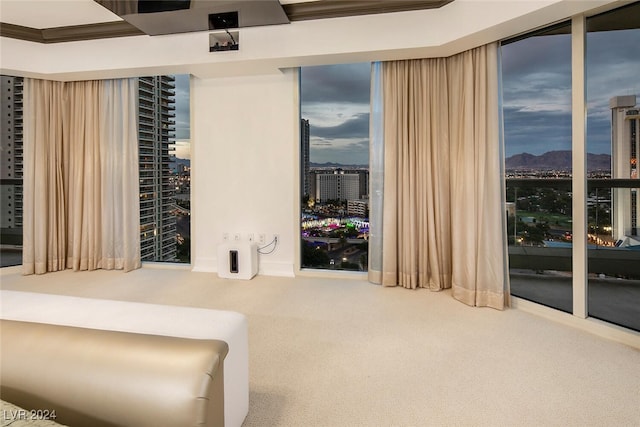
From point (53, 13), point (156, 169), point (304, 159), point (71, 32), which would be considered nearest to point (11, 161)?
point (156, 169)

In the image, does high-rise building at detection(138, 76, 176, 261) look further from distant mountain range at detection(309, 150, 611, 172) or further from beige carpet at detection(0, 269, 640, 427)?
distant mountain range at detection(309, 150, 611, 172)

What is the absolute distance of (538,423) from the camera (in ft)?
5.03

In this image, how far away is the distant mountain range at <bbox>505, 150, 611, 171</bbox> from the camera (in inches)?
95.2

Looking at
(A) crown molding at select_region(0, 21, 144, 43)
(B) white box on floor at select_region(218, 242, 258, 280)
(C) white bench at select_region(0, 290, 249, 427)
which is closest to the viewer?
(C) white bench at select_region(0, 290, 249, 427)

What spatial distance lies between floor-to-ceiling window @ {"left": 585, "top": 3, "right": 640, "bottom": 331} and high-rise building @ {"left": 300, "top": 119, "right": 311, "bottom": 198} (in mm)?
2558

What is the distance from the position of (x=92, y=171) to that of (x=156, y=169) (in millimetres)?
694

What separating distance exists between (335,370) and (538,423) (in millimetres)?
995

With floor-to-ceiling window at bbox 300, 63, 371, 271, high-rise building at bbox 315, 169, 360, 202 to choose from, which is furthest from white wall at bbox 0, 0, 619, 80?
high-rise building at bbox 315, 169, 360, 202

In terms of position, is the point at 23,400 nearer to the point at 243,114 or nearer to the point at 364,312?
the point at 364,312

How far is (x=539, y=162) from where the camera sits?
279 cm

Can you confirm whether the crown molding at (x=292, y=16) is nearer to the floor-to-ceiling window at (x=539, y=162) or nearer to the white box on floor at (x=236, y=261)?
the floor-to-ceiling window at (x=539, y=162)

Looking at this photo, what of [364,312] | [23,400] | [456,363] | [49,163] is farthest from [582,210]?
[49,163]

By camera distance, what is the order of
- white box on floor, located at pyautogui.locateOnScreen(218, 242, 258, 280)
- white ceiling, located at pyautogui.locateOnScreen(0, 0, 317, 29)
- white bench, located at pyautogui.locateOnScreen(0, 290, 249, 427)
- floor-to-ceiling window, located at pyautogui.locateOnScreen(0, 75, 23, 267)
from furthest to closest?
floor-to-ceiling window, located at pyautogui.locateOnScreen(0, 75, 23, 267), white box on floor, located at pyautogui.locateOnScreen(218, 242, 258, 280), white ceiling, located at pyautogui.locateOnScreen(0, 0, 317, 29), white bench, located at pyautogui.locateOnScreen(0, 290, 249, 427)

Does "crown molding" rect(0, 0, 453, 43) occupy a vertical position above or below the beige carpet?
above
